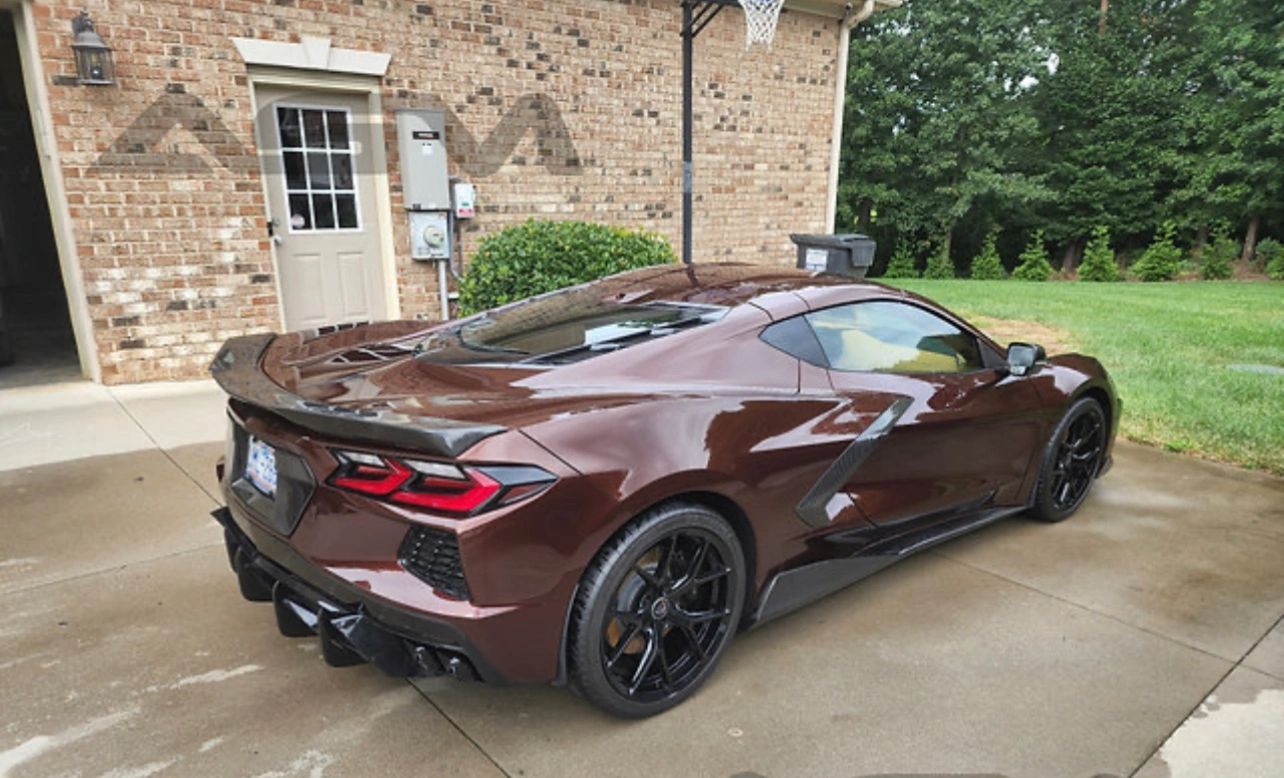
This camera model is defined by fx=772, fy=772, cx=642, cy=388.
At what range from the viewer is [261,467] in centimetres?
234

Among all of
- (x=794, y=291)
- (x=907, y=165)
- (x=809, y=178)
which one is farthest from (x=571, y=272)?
(x=907, y=165)

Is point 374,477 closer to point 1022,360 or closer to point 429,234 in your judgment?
point 1022,360

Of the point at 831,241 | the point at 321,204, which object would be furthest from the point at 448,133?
the point at 831,241

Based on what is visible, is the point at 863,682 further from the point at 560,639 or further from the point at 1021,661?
the point at 560,639

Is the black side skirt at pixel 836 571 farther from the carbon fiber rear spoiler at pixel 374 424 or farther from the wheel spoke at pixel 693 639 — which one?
the carbon fiber rear spoiler at pixel 374 424

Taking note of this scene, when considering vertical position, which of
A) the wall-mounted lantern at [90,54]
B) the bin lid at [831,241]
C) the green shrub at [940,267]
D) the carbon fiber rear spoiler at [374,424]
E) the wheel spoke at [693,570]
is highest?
the wall-mounted lantern at [90,54]

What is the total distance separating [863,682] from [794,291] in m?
1.39

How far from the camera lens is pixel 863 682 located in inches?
100

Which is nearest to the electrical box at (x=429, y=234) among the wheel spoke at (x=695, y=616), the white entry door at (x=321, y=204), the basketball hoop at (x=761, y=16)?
the white entry door at (x=321, y=204)

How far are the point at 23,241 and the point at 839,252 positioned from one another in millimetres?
12938

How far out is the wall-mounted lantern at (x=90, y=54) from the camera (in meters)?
5.38

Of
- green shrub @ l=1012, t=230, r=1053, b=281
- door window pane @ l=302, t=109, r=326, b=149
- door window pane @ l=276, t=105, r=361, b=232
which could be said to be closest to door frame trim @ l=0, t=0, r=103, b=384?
door window pane @ l=276, t=105, r=361, b=232

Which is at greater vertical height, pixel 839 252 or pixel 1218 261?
pixel 839 252

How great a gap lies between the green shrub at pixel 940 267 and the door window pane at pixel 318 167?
71.7ft
